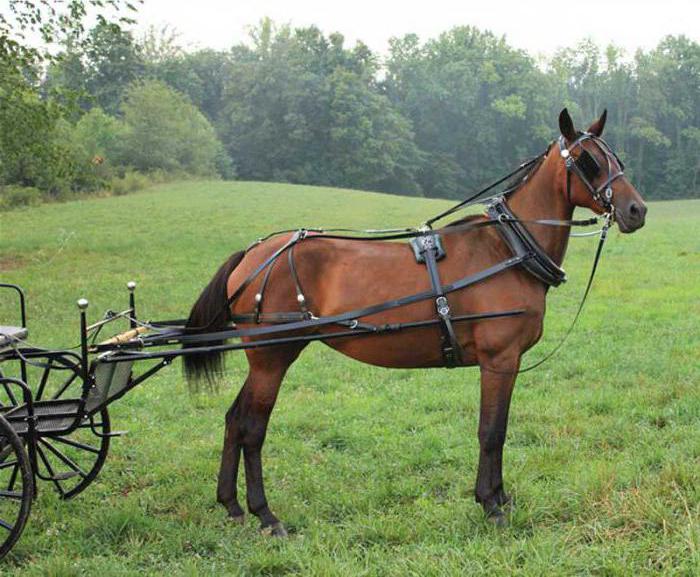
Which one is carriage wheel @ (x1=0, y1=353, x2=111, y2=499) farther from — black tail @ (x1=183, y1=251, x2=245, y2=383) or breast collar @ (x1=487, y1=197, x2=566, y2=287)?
breast collar @ (x1=487, y1=197, x2=566, y2=287)

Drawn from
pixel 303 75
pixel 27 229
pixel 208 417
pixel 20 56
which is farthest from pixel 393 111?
pixel 208 417

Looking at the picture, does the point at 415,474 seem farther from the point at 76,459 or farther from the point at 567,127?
the point at 76,459

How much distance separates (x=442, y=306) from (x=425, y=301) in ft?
0.45

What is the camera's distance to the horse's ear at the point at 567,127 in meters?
4.45

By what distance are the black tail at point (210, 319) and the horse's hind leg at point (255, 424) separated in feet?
1.01

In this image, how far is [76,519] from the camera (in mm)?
4922

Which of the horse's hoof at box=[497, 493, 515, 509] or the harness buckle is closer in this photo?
the harness buckle

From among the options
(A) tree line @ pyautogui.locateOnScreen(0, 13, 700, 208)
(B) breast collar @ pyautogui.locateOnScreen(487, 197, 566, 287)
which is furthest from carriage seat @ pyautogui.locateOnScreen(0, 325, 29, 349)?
(A) tree line @ pyautogui.locateOnScreen(0, 13, 700, 208)

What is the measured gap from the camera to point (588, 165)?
4504 millimetres

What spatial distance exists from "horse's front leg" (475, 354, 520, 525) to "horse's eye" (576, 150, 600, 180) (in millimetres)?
1258

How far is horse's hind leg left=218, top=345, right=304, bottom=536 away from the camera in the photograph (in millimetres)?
4922

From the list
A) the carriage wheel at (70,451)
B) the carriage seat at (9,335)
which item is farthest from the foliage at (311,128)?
the carriage seat at (9,335)

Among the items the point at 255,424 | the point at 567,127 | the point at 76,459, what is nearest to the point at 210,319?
the point at 255,424

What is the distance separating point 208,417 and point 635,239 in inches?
739
